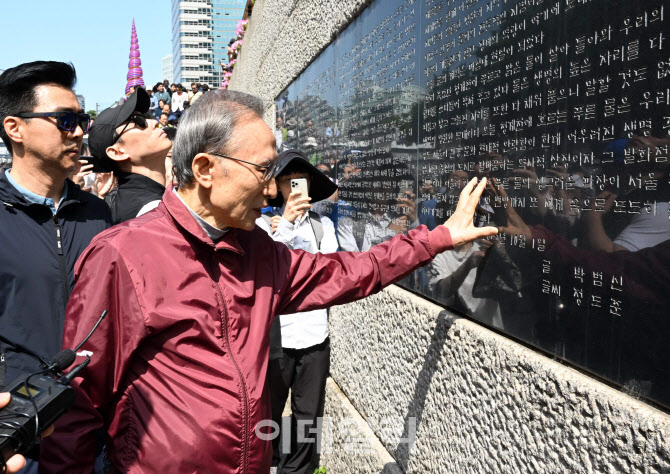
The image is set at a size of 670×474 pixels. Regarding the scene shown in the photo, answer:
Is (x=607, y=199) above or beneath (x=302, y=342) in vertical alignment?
above

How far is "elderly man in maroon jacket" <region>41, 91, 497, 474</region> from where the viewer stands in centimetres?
163

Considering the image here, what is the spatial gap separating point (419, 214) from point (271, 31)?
18.0ft

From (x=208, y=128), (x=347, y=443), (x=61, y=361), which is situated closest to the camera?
(x=61, y=361)

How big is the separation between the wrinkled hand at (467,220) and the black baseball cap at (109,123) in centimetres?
159

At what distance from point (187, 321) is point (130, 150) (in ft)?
4.70

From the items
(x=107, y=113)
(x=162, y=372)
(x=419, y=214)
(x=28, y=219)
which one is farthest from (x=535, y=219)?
(x=107, y=113)

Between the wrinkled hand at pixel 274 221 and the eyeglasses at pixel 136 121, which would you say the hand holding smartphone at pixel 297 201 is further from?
the eyeglasses at pixel 136 121

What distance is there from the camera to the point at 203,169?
1.80m

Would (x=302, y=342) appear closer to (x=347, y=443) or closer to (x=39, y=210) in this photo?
(x=347, y=443)

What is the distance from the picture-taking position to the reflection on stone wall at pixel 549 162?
142 cm

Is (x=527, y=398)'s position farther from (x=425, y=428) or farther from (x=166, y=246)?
(x=166, y=246)

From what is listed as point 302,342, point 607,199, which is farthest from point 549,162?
point 302,342

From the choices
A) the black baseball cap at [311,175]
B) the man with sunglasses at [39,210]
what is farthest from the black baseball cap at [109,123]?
the black baseball cap at [311,175]

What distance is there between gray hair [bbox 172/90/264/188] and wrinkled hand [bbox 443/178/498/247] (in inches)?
31.8
